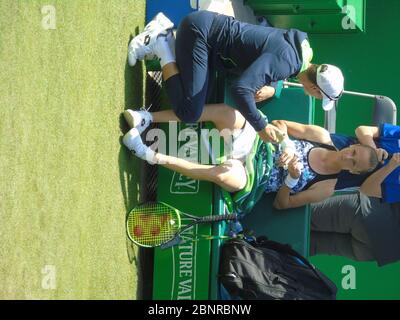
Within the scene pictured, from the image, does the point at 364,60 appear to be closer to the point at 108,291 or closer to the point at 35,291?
the point at 108,291

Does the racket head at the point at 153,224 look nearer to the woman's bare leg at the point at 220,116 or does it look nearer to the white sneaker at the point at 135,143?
the white sneaker at the point at 135,143

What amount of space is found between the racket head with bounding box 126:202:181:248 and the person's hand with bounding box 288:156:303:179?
0.80 m

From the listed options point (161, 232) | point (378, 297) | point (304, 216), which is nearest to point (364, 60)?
point (378, 297)

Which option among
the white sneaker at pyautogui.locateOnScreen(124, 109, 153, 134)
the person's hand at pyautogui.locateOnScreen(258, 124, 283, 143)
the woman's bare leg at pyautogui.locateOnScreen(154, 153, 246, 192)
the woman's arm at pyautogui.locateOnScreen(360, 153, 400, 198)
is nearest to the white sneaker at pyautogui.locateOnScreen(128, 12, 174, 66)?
the white sneaker at pyautogui.locateOnScreen(124, 109, 153, 134)

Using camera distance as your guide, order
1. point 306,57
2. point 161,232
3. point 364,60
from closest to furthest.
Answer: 1. point 306,57
2. point 161,232
3. point 364,60

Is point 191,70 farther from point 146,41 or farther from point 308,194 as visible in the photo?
point 308,194

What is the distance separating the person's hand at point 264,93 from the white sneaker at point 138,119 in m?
0.77

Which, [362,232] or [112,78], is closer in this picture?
[112,78]

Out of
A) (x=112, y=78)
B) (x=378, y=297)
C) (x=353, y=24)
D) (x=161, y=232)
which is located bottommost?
(x=378, y=297)

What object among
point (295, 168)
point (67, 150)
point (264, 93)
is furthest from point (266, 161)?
point (67, 150)

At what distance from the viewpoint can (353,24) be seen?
7676 millimetres

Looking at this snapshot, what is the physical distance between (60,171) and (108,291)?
1.06m

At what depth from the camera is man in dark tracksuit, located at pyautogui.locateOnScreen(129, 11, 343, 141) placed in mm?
4594

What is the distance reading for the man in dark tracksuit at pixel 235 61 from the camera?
4.59 m
